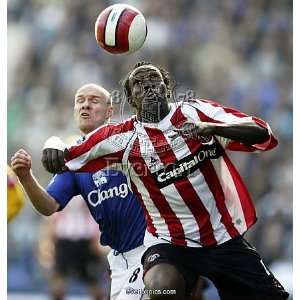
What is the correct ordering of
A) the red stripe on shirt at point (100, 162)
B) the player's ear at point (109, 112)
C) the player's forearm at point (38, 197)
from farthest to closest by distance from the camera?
the player's ear at point (109, 112) → the player's forearm at point (38, 197) → the red stripe on shirt at point (100, 162)

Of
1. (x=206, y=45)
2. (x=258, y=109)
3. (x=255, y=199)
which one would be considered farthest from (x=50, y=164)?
(x=206, y=45)

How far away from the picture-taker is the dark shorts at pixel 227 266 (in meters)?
5.52

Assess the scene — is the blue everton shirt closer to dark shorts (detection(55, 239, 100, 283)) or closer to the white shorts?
the white shorts

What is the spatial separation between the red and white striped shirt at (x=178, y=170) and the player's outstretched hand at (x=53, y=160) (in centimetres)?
13

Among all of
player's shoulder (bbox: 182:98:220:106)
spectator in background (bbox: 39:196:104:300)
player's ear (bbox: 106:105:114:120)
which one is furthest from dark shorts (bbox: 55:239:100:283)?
player's shoulder (bbox: 182:98:220:106)

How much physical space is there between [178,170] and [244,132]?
531mm

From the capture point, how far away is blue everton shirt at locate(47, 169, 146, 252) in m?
6.39

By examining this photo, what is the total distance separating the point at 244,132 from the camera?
524cm

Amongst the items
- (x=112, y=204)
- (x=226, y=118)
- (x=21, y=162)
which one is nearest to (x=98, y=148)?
(x=21, y=162)

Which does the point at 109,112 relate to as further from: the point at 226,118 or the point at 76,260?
the point at 76,260

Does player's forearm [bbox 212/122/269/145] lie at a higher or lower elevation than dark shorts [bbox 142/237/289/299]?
higher

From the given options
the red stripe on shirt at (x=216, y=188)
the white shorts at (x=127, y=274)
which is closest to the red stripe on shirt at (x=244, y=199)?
the red stripe on shirt at (x=216, y=188)

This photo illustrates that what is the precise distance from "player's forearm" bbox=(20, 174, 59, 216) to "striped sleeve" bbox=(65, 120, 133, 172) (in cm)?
36

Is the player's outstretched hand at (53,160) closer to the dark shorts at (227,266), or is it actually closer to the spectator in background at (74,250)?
the dark shorts at (227,266)
